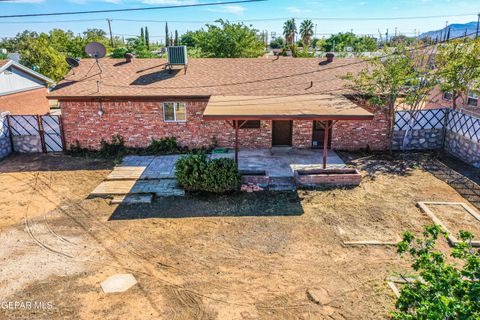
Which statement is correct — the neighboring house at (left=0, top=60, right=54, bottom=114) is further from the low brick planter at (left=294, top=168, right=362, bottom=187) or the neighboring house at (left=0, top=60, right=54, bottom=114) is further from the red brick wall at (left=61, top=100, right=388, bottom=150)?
the low brick planter at (left=294, top=168, right=362, bottom=187)

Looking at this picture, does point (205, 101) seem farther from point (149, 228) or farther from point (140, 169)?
point (149, 228)

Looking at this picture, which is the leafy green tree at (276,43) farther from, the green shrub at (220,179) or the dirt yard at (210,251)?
the green shrub at (220,179)

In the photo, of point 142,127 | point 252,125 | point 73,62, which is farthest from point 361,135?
point 73,62

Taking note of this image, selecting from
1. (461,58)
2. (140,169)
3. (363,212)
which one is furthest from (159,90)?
(461,58)

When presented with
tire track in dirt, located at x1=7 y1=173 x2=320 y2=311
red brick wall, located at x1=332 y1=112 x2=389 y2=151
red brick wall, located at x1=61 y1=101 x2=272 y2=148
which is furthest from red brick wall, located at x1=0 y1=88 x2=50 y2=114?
red brick wall, located at x1=332 y1=112 x2=389 y2=151

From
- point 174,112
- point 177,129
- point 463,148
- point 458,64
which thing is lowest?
point 463,148

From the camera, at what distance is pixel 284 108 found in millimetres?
12719

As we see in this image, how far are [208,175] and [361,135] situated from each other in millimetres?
8158

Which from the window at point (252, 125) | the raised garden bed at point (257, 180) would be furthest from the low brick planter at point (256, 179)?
the window at point (252, 125)

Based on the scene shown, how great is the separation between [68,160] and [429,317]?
48.5ft

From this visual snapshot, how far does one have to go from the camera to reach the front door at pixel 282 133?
627 inches

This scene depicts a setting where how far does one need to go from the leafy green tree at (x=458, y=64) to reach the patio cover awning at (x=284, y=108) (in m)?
4.41

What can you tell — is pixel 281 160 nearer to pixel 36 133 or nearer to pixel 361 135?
pixel 361 135

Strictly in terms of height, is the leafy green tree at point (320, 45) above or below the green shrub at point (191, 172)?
above
